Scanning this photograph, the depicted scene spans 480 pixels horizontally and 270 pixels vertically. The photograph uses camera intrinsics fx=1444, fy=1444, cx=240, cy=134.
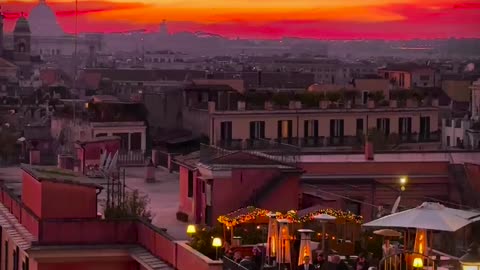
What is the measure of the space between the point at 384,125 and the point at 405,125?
541 millimetres

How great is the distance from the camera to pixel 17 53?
4205 inches

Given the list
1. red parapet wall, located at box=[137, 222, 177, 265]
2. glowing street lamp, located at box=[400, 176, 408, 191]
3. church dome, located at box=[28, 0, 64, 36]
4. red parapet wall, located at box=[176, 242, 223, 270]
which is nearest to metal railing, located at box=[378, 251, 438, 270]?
red parapet wall, located at box=[176, 242, 223, 270]

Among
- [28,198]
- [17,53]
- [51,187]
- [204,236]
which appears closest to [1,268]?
[28,198]

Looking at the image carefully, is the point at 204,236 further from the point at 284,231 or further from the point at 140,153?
the point at 140,153

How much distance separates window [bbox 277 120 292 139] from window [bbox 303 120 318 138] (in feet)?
1.05

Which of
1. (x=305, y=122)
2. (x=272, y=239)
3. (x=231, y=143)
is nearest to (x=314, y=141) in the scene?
(x=305, y=122)

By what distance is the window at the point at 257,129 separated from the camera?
2718 cm

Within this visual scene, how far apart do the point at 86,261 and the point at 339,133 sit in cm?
1493

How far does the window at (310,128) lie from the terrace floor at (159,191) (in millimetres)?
5400

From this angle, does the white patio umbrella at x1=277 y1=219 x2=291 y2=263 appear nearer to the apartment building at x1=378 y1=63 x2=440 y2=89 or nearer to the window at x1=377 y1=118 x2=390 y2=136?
the window at x1=377 y1=118 x2=390 y2=136

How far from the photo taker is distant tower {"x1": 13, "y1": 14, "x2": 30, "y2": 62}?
10286cm

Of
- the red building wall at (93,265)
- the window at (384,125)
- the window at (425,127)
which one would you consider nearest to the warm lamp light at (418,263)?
the red building wall at (93,265)

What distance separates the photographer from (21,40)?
107m

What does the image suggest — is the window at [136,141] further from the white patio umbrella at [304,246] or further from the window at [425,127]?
the white patio umbrella at [304,246]
